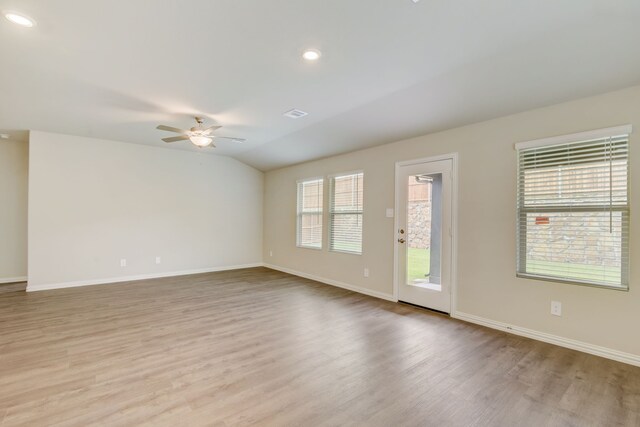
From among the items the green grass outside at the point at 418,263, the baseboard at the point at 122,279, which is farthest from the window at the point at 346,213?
the baseboard at the point at 122,279

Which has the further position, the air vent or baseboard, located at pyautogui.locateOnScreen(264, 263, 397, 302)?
baseboard, located at pyautogui.locateOnScreen(264, 263, 397, 302)

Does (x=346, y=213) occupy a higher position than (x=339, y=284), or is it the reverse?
(x=346, y=213)

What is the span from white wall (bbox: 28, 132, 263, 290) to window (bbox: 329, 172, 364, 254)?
257 centimetres

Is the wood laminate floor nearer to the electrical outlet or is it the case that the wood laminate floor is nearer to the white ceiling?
the electrical outlet

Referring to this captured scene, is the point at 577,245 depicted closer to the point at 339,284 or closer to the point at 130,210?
the point at 339,284

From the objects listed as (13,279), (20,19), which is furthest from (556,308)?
(13,279)

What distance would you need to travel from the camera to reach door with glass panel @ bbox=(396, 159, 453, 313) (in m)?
3.89

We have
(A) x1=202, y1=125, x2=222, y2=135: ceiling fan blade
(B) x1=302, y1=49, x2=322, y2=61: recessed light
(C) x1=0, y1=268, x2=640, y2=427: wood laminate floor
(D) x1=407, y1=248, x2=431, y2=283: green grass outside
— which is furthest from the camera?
(D) x1=407, y1=248, x2=431, y2=283: green grass outside

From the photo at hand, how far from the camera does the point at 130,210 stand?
5.72 meters

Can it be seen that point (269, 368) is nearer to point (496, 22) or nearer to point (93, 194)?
point (496, 22)

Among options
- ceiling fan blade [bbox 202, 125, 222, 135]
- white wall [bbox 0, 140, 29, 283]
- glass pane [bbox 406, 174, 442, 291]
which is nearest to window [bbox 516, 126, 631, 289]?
glass pane [bbox 406, 174, 442, 291]

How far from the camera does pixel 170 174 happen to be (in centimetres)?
614

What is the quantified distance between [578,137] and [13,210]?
869cm

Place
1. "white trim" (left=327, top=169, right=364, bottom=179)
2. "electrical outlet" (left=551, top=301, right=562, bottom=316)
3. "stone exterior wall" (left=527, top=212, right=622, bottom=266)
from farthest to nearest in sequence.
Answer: "white trim" (left=327, top=169, right=364, bottom=179) < "electrical outlet" (left=551, top=301, right=562, bottom=316) < "stone exterior wall" (left=527, top=212, right=622, bottom=266)
